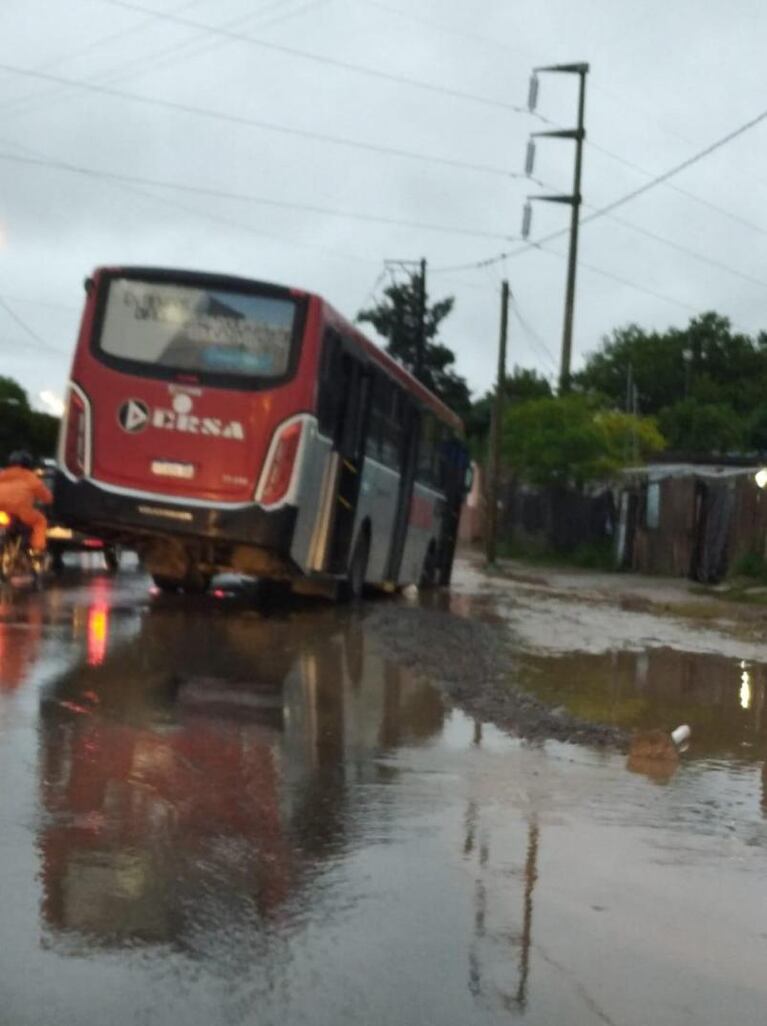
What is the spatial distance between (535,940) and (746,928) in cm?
90

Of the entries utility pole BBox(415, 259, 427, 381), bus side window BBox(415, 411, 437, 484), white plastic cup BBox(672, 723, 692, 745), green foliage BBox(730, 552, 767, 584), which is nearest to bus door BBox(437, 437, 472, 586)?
bus side window BBox(415, 411, 437, 484)

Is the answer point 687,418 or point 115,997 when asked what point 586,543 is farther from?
point 115,997

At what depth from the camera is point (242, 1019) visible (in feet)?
16.7

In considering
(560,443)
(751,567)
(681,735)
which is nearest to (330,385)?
(681,735)

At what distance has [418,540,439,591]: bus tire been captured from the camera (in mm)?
27406

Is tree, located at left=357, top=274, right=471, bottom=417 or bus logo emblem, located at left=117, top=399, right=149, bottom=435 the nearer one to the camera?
bus logo emblem, located at left=117, top=399, right=149, bottom=435

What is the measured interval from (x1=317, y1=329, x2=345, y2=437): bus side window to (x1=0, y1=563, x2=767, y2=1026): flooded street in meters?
4.62

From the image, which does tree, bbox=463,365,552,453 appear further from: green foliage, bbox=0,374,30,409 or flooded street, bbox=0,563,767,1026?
flooded street, bbox=0,563,767,1026

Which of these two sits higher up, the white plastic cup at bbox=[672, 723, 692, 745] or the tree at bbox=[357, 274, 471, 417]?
the tree at bbox=[357, 274, 471, 417]

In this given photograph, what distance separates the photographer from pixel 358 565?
21.7 m

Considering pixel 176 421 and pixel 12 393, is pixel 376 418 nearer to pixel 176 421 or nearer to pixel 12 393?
pixel 176 421

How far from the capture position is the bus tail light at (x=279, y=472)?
17484mm

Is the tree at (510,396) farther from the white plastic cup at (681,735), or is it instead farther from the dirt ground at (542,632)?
the white plastic cup at (681,735)

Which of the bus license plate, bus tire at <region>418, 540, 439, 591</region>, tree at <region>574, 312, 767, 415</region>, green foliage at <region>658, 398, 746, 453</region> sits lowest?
bus tire at <region>418, 540, 439, 591</region>
